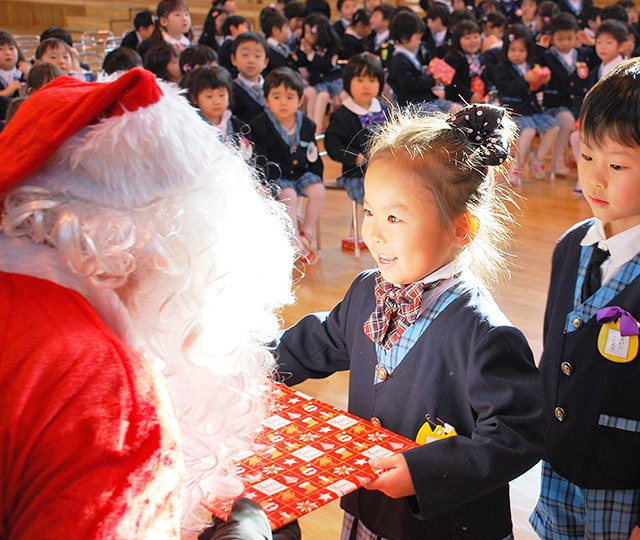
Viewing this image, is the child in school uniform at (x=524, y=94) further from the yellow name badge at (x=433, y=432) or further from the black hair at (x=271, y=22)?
the yellow name badge at (x=433, y=432)

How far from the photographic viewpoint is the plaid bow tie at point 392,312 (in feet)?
4.33

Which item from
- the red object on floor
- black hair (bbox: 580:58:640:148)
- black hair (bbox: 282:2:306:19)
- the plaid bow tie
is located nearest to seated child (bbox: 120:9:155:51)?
black hair (bbox: 282:2:306:19)

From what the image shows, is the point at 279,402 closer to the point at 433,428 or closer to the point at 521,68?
the point at 433,428

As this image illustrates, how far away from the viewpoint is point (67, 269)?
780 millimetres

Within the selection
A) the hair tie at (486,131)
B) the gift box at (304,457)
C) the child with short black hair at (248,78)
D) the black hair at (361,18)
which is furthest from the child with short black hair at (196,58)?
the gift box at (304,457)

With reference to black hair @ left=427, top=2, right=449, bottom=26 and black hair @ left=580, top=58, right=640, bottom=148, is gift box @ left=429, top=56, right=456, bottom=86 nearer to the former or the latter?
black hair @ left=427, top=2, right=449, bottom=26

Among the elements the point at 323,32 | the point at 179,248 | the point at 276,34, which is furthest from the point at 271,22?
the point at 179,248

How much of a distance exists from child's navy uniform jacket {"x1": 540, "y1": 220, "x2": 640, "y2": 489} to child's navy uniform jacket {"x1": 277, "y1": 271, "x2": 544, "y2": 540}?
0.66 ft

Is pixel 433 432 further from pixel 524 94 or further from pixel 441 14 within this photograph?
pixel 441 14

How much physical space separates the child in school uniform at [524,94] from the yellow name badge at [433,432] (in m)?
4.42

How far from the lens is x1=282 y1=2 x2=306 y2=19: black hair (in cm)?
847

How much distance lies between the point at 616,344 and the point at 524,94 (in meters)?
4.50

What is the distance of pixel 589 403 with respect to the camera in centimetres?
146

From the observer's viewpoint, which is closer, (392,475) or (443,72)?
(392,475)
